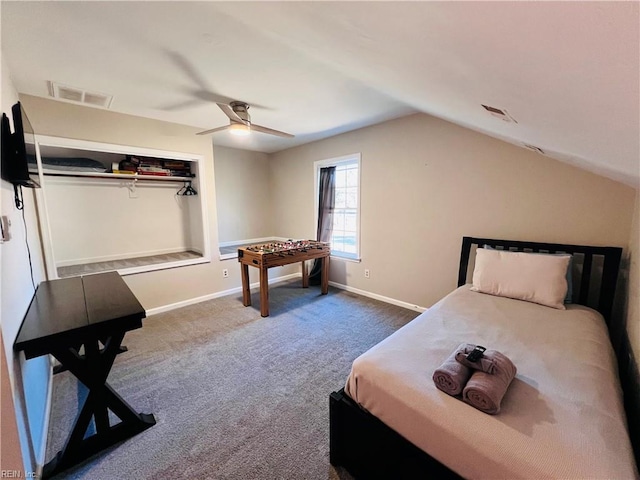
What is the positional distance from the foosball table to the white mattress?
6.45 feet

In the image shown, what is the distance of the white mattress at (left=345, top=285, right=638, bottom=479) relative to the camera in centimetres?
85

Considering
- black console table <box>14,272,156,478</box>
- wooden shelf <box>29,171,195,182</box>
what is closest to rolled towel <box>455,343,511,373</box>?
black console table <box>14,272,156,478</box>

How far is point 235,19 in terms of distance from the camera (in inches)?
54.8

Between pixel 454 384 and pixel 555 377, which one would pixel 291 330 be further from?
pixel 555 377

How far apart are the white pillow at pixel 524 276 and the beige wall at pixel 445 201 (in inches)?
17.5

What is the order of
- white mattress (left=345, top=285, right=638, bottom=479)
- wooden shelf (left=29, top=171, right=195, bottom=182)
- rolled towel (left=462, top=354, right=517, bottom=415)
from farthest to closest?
wooden shelf (left=29, top=171, right=195, bottom=182) → rolled towel (left=462, top=354, right=517, bottom=415) → white mattress (left=345, top=285, right=638, bottom=479)

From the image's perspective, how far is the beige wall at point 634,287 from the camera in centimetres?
149

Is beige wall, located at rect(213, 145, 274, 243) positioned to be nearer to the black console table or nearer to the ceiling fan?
the ceiling fan

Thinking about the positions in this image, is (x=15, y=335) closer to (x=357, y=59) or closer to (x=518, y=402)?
(x=357, y=59)

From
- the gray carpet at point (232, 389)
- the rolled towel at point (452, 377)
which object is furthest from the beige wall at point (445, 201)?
the rolled towel at point (452, 377)

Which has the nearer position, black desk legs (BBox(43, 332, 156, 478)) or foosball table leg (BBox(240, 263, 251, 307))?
black desk legs (BBox(43, 332, 156, 478))

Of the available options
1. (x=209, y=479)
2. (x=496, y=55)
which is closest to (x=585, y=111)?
(x=496, y=55)

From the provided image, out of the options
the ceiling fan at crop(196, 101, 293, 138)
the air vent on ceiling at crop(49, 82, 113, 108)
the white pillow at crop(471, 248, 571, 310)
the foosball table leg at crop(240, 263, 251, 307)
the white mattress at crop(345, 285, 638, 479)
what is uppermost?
the air vent on ceiling at crop(49, 82, 113, 108)

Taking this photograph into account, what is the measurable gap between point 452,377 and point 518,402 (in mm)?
266
